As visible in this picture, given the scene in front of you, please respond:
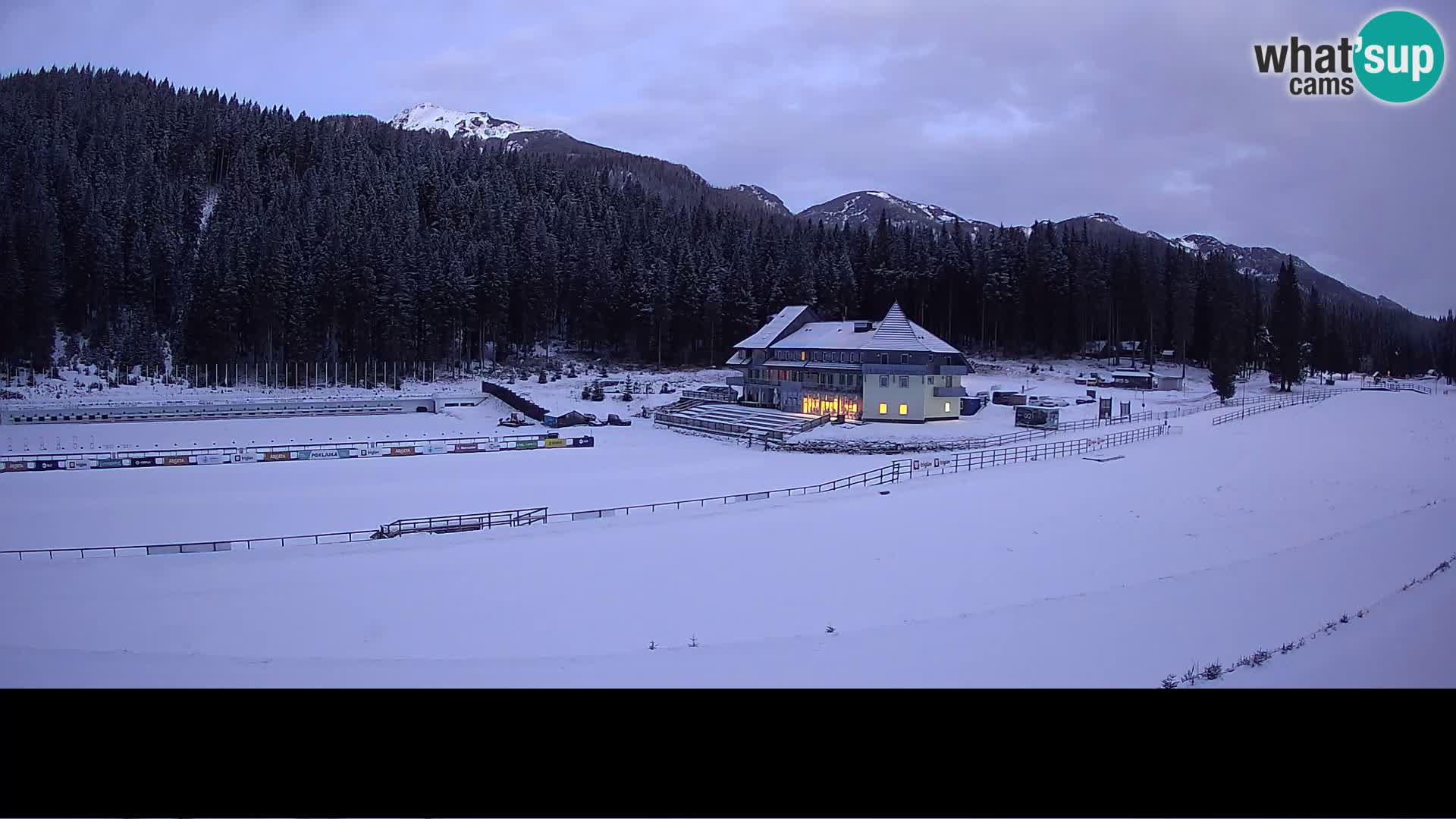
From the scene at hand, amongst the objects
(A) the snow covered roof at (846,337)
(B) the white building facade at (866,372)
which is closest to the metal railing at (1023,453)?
(B) the white building facade at (866,372)

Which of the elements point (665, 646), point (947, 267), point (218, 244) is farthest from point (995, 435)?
point (218, 244)

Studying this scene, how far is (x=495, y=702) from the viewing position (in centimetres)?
275

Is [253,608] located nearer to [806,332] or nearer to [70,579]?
[70,579]

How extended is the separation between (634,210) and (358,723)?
8477 cm

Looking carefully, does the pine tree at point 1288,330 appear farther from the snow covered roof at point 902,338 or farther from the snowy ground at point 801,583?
the snowy ground at point 801,583

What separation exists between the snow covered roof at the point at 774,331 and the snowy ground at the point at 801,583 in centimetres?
2237

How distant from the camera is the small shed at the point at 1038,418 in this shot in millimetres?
33562

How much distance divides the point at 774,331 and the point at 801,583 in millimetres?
33892

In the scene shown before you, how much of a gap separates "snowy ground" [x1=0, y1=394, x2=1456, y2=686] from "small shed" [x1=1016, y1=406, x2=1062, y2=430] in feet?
34.0

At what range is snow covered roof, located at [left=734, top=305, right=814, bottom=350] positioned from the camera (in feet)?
146

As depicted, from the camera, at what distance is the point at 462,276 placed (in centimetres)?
5725

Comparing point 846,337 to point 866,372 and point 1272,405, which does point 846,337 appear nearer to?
point 866,372

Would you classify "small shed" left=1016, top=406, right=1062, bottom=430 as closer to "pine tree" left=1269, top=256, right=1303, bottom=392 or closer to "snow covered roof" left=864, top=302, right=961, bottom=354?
"snow covered roof" left=864, top=302, right=961, bottom=354

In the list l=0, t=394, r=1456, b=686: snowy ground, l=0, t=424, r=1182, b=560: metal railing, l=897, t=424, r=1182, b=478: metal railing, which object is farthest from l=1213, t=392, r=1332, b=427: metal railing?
l=0, t=394, r=1456, b=686: snowy ground
